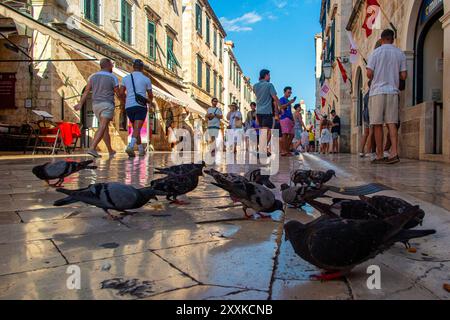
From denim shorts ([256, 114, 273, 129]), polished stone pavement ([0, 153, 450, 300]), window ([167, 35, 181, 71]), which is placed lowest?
polished stone pavement ([0, 153, 450, 300])

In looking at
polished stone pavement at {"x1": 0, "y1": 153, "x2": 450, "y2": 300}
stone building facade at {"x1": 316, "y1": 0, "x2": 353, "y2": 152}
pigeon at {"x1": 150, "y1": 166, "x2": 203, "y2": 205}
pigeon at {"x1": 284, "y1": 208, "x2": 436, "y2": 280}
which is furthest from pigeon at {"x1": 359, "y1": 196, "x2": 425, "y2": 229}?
stone building facade at {"x1": 316, "y1": 0, "x2": 353, "y2": 152}

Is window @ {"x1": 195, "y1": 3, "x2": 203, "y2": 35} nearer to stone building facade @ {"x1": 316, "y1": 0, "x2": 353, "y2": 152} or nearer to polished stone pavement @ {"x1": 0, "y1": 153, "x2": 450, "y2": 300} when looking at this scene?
stone building facade @ {"x1": 316, "y1": 0, "x2": 353, "y2": 152}

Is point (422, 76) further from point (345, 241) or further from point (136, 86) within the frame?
point (345, 241)

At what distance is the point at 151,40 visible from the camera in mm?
23766

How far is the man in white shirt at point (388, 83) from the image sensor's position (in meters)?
7.17

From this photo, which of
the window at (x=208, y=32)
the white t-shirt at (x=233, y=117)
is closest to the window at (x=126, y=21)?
the white t-shirt at (x=233, y=117)

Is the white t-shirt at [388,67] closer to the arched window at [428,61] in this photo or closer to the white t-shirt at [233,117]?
the arched window at [428,61]

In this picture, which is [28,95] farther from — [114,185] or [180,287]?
[180,287]

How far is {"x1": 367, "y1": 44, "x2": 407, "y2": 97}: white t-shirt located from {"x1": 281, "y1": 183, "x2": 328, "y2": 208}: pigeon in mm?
5126

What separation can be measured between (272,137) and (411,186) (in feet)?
23.3

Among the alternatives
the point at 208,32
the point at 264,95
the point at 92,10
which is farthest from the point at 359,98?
the point at 208,32

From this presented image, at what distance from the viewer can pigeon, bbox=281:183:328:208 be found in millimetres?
2670

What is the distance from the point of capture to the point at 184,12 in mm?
31000
